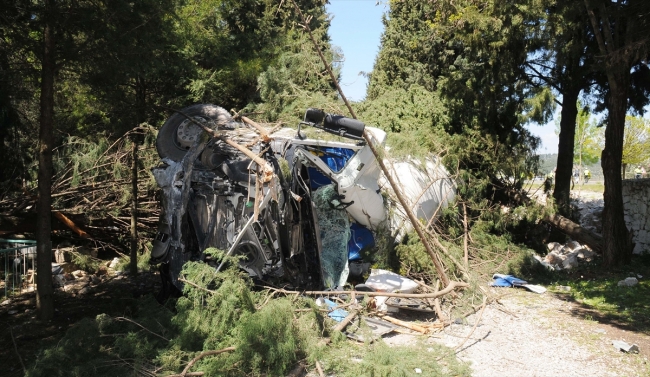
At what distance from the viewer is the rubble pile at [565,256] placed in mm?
10070

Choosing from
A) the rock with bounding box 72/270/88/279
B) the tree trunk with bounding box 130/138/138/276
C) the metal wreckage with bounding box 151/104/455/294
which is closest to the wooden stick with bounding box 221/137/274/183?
the metal wreckage with bounding box 151/104/455/294

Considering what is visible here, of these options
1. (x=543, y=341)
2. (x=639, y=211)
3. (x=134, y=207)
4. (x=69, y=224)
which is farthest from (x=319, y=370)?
(x=639, y=211)

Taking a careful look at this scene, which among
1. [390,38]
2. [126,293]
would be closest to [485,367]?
[126,293]

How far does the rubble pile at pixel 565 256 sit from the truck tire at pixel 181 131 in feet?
20.7

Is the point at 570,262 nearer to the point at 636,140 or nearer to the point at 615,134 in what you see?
the point at 615,134

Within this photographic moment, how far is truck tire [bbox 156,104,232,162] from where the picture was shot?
718cm

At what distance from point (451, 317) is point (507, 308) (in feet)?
3.93

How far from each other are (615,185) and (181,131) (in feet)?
25.4

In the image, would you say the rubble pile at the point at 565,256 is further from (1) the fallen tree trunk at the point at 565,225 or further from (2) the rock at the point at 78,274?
(2) the rock at the point at 78,274

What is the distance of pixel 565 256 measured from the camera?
10711mm

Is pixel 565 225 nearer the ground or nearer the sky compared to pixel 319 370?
nearer the sky

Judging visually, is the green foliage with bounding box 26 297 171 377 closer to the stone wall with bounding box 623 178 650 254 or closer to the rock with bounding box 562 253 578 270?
the rock with bounding box 562 253 578 270

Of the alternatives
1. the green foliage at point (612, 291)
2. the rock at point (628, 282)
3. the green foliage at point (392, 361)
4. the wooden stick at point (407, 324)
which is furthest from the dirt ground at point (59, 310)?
the rock at point (628, 282)

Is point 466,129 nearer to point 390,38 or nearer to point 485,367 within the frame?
point 485,367
